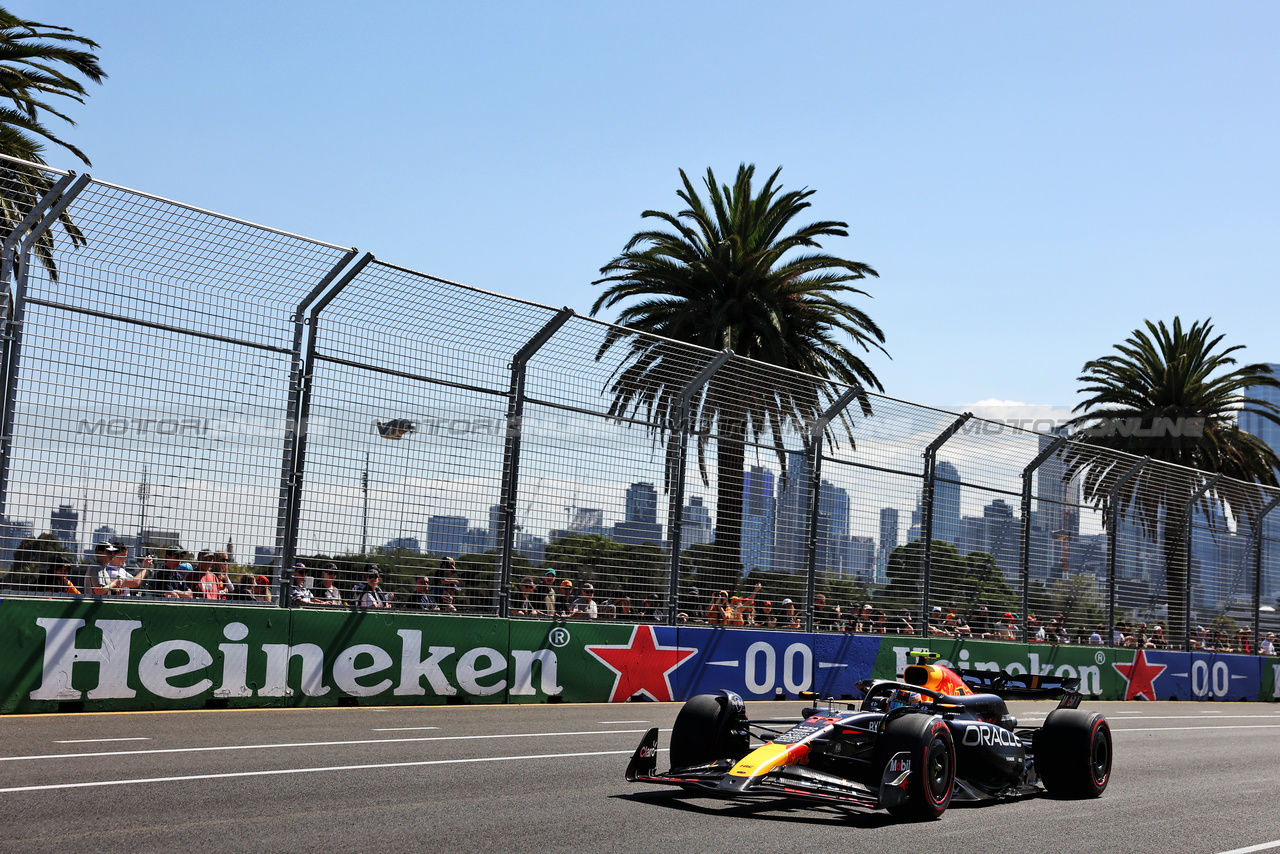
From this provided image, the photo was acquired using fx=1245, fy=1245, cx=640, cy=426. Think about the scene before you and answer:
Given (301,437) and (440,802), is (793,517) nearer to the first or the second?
(301,437)

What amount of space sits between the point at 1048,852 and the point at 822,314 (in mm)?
22050

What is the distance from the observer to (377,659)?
41.0ft

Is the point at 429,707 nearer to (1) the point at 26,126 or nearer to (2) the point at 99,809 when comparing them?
(2) the point at 99,809

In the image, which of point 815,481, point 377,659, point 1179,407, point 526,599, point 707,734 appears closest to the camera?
point 707,734

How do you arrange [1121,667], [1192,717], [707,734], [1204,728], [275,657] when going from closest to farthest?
[707,734] < [275,657] < [1204,728] < [1192,717] < [1121,667]

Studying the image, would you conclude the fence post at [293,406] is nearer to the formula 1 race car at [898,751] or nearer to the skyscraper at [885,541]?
the formula 1 race car at [898,751]

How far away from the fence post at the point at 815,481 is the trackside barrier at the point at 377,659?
1.97 feet

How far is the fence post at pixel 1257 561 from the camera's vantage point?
26.4m

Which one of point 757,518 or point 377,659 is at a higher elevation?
point 757,518

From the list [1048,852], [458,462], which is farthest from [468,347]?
[1048,852]

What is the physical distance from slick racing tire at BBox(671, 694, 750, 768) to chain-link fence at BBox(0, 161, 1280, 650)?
17.5 feet

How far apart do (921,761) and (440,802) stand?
2.74 metres

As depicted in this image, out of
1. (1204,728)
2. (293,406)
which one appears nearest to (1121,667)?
(1204,728)

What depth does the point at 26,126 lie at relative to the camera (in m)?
19.7
